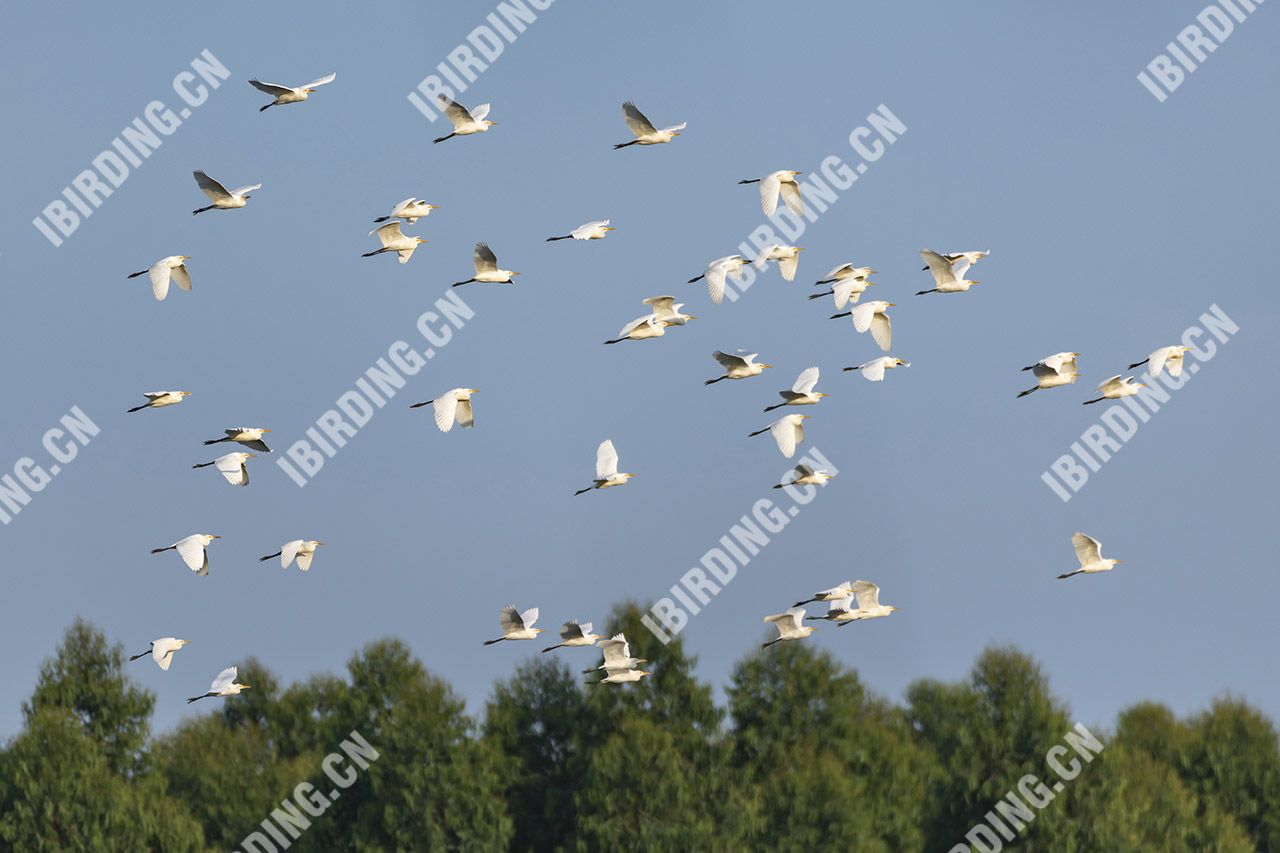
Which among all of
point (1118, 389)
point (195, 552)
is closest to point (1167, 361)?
point (1118, 389)

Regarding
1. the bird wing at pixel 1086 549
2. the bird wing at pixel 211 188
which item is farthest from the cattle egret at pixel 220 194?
the bird wing at pixel 1086 549

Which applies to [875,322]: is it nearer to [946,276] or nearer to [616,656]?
[946,276]

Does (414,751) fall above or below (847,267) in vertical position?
below

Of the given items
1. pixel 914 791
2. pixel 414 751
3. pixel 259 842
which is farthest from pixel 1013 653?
pixel 259 842

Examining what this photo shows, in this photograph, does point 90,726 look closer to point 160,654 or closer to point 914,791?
point 160,654

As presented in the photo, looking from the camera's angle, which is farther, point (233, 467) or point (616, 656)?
point (616, 656)

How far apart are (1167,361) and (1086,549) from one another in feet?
15.5

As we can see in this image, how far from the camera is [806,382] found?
58.9 meters

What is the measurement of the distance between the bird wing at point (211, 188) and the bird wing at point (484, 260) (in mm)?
5615

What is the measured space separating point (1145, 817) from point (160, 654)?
29.0 m

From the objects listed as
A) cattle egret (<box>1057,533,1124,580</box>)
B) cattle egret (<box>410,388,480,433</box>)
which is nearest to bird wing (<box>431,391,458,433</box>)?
cattle egret (<box>410,388,480,433</box>)

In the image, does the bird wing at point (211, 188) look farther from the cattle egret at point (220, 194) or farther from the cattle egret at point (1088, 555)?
the cattle egret at point (1088, 555)

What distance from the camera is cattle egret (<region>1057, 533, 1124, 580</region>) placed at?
5928 cm

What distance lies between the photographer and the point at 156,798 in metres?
72.6
